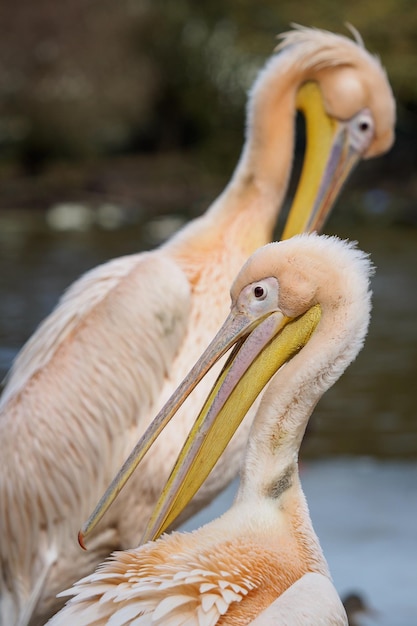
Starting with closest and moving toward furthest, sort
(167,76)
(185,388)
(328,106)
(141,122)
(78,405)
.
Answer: (185,388) < (78,405) < (328,106) < (167,76) < (141,122)

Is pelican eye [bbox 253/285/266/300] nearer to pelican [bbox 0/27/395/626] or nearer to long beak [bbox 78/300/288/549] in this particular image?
long beak [bbox 78/300/288/549]

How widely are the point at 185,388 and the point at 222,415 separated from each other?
0.39 feet

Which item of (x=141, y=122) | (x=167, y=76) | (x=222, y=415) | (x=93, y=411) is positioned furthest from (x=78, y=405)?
(x=141, y=122)

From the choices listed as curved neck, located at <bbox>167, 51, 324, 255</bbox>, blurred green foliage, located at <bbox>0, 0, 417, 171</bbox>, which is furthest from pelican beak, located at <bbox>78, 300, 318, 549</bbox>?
blurred green foliage, located at <bbox>0, 0, 417, 171</bbox>

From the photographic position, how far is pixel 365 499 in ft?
15.4

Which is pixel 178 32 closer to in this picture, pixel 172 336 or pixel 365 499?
pixel 365 499

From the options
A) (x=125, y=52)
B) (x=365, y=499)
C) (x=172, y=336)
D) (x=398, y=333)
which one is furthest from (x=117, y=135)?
(x=172, y=336)

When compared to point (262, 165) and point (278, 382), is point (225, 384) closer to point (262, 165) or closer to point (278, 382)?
point (278, 382)

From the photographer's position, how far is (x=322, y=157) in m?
3.52

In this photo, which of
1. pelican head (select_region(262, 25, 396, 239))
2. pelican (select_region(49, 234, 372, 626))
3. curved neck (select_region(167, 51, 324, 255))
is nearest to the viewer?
pelican (select_region(49, 234, 372, 626))

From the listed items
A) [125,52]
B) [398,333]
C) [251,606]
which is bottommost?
[398,333]

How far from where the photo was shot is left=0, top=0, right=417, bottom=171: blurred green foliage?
680 inches

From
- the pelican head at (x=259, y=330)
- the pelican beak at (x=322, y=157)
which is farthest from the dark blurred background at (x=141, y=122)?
the pelican head at (x=259, y=330)

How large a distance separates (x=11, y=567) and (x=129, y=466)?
0.97 meters
